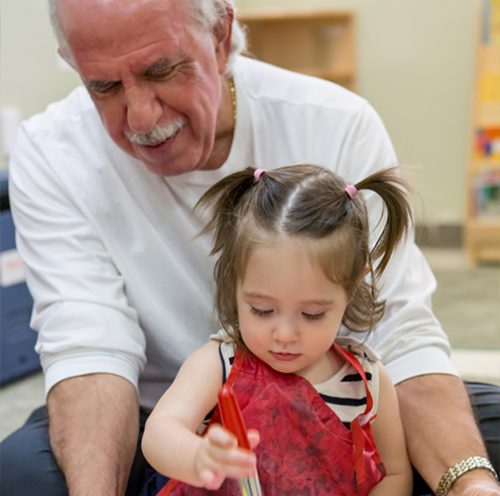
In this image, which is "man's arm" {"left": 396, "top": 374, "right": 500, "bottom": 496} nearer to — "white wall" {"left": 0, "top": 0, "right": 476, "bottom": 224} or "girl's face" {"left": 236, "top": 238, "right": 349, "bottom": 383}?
"girl's face" {"left": 236, "top": 238, "right": 349, "bottom": 383}

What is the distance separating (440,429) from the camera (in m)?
1.30

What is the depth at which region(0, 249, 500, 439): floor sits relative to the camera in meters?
2.41

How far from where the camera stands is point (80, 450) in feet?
4.19

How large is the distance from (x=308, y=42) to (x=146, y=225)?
2.63 meters

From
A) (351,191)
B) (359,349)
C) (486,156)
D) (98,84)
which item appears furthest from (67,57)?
(486,156)

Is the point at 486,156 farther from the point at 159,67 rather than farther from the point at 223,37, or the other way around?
the point at 159,67

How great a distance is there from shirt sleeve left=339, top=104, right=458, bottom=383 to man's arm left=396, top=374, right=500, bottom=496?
0.02 meters

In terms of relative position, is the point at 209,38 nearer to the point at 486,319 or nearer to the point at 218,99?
the point at 218,99

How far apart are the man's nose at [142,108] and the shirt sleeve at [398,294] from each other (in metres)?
0.36

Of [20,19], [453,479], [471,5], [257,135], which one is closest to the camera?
[453,479]

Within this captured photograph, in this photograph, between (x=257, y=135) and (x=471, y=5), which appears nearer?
(x=257, y=135)

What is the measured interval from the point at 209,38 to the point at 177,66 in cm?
10

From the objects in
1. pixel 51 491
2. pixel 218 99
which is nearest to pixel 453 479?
pixel 51 491

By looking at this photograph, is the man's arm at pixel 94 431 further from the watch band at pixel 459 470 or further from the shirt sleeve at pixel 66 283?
the watch band at pixel 459 470
